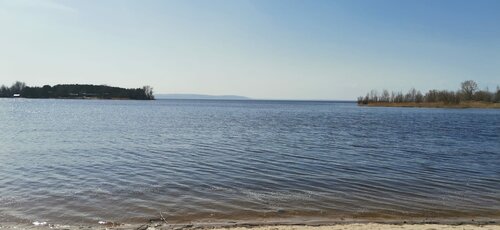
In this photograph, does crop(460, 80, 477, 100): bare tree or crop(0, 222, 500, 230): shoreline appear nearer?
crop(0, 222, 500, 230): shoreline

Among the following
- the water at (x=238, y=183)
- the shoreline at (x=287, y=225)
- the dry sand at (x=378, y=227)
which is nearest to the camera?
the dry sand at (x=378, y=227)

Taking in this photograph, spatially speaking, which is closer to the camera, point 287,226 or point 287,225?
point 287,226

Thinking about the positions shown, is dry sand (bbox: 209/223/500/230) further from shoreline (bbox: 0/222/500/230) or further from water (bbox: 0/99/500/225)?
water (bbox: 0/99/500/225)

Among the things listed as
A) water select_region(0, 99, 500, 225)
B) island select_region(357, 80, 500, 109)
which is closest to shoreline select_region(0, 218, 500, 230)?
water select_region(0, 99, 500, 225)

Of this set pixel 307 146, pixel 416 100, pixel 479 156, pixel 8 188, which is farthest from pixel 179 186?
pixel 416 100

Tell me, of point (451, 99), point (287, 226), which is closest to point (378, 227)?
point (287, 226)

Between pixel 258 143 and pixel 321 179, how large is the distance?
15.5 metres

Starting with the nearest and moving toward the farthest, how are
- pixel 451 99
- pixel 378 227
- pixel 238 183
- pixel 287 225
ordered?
pixel 378 227 < pixel 287 225 < pixel 238 183 < pixel 451 99

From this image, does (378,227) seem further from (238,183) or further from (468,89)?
(468,89)

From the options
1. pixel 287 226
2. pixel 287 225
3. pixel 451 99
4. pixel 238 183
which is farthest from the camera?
pixel 451 99

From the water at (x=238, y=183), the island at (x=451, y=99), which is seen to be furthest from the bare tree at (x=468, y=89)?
the water at (x=238, y=183)

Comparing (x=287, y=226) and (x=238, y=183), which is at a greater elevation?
(x=287, y=226)

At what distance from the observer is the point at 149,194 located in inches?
602

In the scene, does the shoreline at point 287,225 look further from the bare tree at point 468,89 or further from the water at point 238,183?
the bare tree at point 468,89
